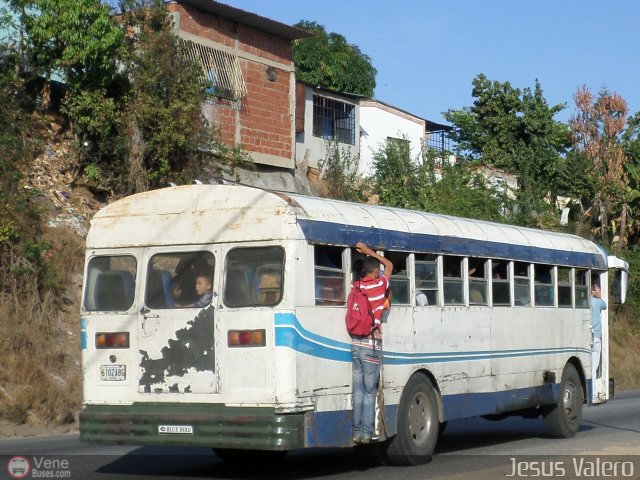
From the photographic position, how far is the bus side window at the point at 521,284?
519 inches

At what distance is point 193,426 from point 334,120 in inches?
1033

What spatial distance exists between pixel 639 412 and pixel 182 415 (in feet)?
37.9

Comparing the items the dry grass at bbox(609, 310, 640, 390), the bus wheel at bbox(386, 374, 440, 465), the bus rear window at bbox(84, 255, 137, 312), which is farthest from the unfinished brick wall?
the bus rear window at bbox(84, 255, 137, 312)

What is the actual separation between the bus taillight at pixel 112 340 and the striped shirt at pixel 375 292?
7.37 ft

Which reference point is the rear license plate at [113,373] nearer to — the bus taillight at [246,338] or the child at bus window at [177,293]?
the child at bus window at [177,293]

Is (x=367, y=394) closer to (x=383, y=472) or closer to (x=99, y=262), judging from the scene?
(x=383, y=472)

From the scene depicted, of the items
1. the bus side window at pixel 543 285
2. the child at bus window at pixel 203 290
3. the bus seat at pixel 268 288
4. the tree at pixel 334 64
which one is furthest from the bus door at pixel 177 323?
the tree at pixel 334 64

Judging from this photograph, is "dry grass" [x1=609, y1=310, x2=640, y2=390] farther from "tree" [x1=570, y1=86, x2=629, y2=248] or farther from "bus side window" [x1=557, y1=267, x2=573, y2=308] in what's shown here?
A: "bus side window" [x1=557, y1=267, x2=573, y2=308]

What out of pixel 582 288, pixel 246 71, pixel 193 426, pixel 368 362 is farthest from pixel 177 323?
pixel 246 71

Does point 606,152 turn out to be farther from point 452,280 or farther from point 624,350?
point 452,280

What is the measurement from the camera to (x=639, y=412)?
18.7 metres

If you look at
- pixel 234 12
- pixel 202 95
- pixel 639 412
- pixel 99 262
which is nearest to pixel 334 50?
pixel 234 12

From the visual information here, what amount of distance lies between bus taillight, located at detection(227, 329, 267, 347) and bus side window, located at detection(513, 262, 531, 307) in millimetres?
4811

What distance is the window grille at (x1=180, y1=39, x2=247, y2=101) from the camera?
2505cm
